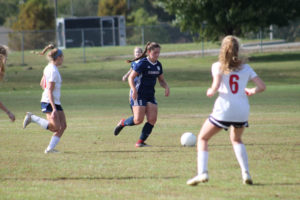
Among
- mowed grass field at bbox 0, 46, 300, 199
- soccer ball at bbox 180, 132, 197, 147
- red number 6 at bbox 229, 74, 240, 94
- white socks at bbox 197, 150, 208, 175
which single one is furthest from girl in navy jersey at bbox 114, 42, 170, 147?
red number 6 at bbox 229, 74, 240, 94

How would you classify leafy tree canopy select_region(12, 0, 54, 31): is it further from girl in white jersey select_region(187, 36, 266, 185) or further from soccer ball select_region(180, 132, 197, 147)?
girl in white jersey select_region(187, 36, 266, 185)

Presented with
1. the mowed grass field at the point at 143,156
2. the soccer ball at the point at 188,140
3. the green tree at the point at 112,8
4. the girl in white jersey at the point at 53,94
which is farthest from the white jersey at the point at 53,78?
the green tree at the point at 112,8

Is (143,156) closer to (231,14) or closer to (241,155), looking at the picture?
(241,155)

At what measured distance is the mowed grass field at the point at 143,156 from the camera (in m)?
6.82

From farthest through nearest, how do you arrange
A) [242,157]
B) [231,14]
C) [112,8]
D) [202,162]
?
[112,8] → [231,14] → [242,157] → [202,162]

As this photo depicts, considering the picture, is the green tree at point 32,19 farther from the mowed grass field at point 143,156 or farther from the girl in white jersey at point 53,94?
the girl in white jersey at point 53,94

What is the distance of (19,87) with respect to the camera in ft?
100

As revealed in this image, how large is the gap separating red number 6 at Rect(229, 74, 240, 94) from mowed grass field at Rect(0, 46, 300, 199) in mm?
1184

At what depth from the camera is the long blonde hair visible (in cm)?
681

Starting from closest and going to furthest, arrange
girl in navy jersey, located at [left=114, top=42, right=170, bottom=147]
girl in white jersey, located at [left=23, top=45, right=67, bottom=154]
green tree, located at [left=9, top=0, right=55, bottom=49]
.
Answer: girl in white jersey, located at [left=23, top=45, right=67, bottom=154] → girl in navy jersey, located at [left=114, top=42, right=170, bottom=147] → green tree, located at [left=9, top=0, right=55, bottom=49]

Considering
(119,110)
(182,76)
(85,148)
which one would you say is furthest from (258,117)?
(182,76)

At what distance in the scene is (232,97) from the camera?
6.89 metres

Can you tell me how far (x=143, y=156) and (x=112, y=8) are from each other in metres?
55.6

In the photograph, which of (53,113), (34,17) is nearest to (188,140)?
(53,113)
